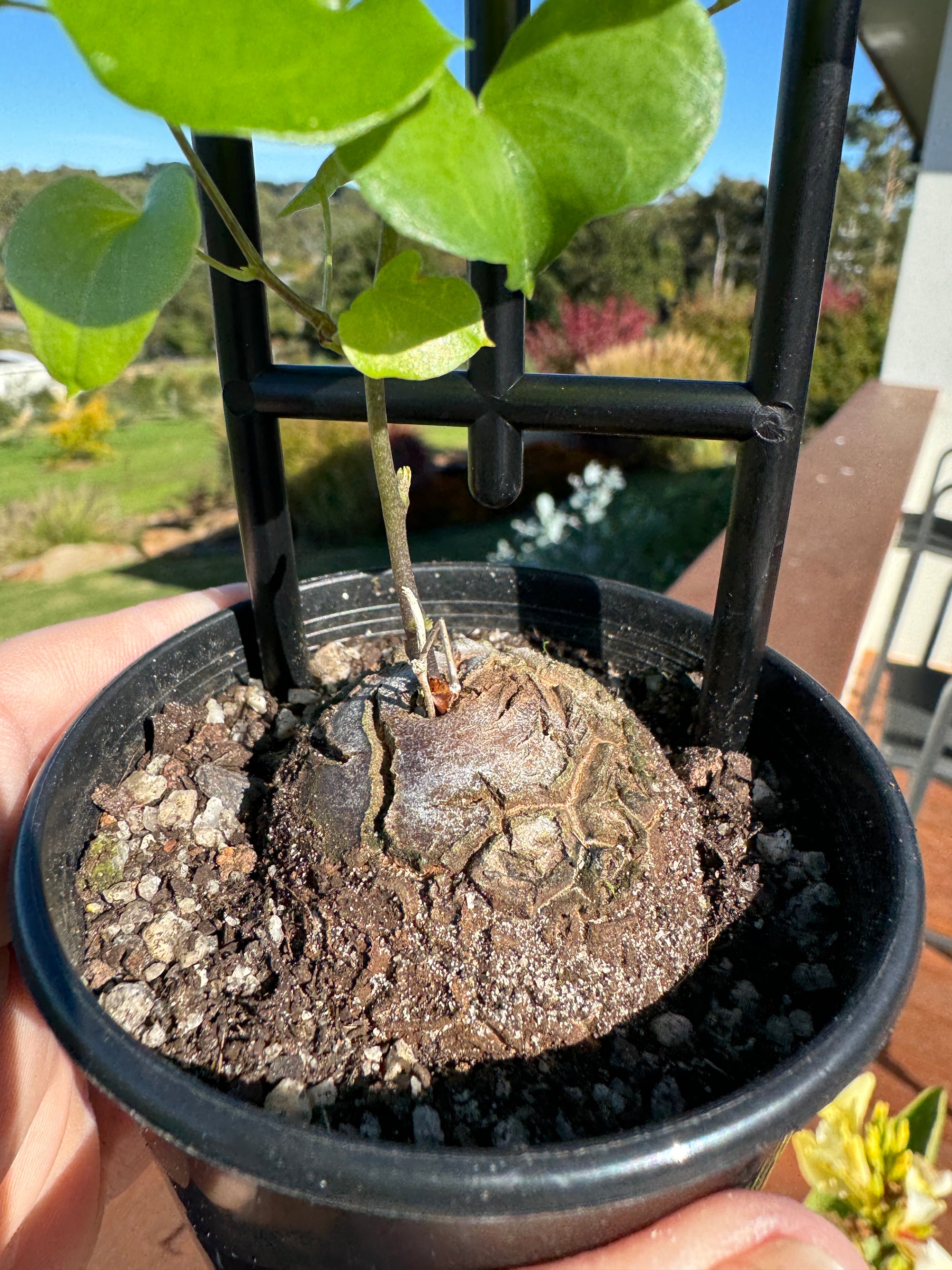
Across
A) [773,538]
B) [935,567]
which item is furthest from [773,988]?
[935,567]

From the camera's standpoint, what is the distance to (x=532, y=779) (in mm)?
422

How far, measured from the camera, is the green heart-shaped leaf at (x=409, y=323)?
0.33m

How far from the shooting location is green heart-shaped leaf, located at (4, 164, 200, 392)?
28 cm

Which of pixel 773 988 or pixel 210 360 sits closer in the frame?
pixel 773 988

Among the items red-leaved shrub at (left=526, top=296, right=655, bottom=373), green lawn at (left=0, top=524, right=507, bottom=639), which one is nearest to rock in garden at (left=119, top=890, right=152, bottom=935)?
green lawn at (left=0, top=524, right=507, bottom=639)

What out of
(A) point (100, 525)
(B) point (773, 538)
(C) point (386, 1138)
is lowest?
(A) point (100, 525)

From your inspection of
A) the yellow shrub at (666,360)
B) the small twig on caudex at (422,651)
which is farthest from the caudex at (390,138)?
the yellow shrub at (666,360)

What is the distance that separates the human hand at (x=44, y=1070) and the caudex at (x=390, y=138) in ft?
1.17

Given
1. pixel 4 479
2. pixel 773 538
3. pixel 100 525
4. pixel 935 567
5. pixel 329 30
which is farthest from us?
pixel 4 479

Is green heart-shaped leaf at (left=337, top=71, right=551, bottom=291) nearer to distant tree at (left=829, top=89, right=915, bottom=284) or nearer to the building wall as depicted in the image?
the building wall

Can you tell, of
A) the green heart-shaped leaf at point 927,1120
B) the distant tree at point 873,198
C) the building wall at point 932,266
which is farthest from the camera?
the distant tree at point 873,198

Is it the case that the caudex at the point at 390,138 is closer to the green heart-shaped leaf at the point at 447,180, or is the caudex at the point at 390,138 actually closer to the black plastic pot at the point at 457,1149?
the green heart-shaped leaf at the point at 447,180

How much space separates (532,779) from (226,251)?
35cm

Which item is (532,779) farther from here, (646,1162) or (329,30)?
(329,30)
